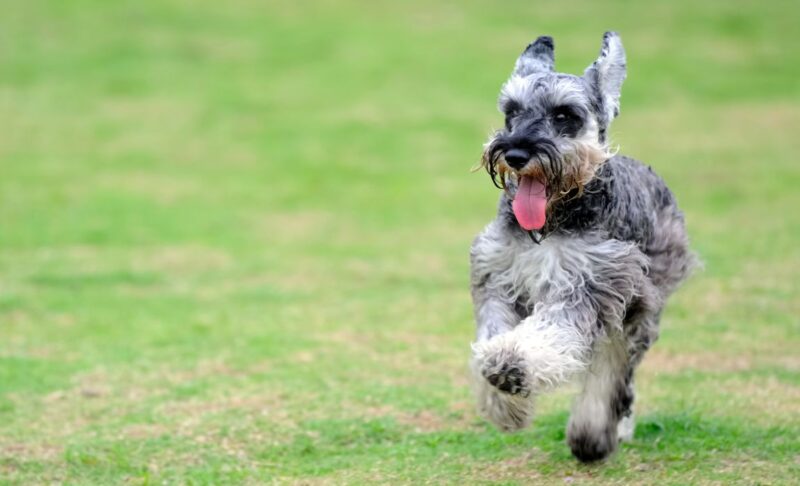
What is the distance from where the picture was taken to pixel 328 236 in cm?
1895

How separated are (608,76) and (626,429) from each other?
8.74 ft

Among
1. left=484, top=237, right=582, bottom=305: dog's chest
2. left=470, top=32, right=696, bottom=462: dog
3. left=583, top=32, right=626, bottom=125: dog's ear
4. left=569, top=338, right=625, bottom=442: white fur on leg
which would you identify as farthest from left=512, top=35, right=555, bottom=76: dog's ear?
left=569, top=338, right=625, bottom=442: white fur on leg

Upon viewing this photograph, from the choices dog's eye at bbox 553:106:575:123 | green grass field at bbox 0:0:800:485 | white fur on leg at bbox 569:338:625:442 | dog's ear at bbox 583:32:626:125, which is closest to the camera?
dog's eye at bbox 553:106:575:123

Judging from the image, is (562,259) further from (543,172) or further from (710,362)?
(710,362)

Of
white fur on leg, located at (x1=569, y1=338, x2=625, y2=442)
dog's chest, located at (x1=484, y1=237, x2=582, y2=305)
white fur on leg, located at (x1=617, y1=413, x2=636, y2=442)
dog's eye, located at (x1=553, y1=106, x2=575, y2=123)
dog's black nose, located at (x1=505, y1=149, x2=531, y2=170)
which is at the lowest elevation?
white fur on leg, located at (x1=617, y1=413, x2=636, y2=442)

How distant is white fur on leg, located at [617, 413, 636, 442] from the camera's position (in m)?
8.58

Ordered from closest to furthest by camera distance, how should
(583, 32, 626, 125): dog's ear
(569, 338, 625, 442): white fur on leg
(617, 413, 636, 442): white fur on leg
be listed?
(583, 32, 626, 125): dog's ear, (569, 338, 625, 442): white fur on leg, (617, 413, 636, 442): white fur on leg

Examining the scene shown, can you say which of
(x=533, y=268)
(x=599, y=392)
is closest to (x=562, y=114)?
(x=533, y=268)

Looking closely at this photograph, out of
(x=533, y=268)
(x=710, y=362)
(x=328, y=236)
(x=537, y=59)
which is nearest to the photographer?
(x=533, y=268)

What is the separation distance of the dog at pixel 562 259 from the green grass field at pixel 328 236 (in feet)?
2.18

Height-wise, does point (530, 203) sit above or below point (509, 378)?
above

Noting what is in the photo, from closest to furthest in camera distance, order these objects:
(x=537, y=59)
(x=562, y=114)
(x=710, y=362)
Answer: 1. (x=562, y=114)
2. (x=537, y=59)
3. (x=710, y=362)

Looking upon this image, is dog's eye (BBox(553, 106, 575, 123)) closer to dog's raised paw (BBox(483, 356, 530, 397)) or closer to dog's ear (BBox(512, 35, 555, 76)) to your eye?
dog's ear (BBox(512, 35, 555, 76))

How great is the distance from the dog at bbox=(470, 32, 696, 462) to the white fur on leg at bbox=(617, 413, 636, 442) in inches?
26.1
